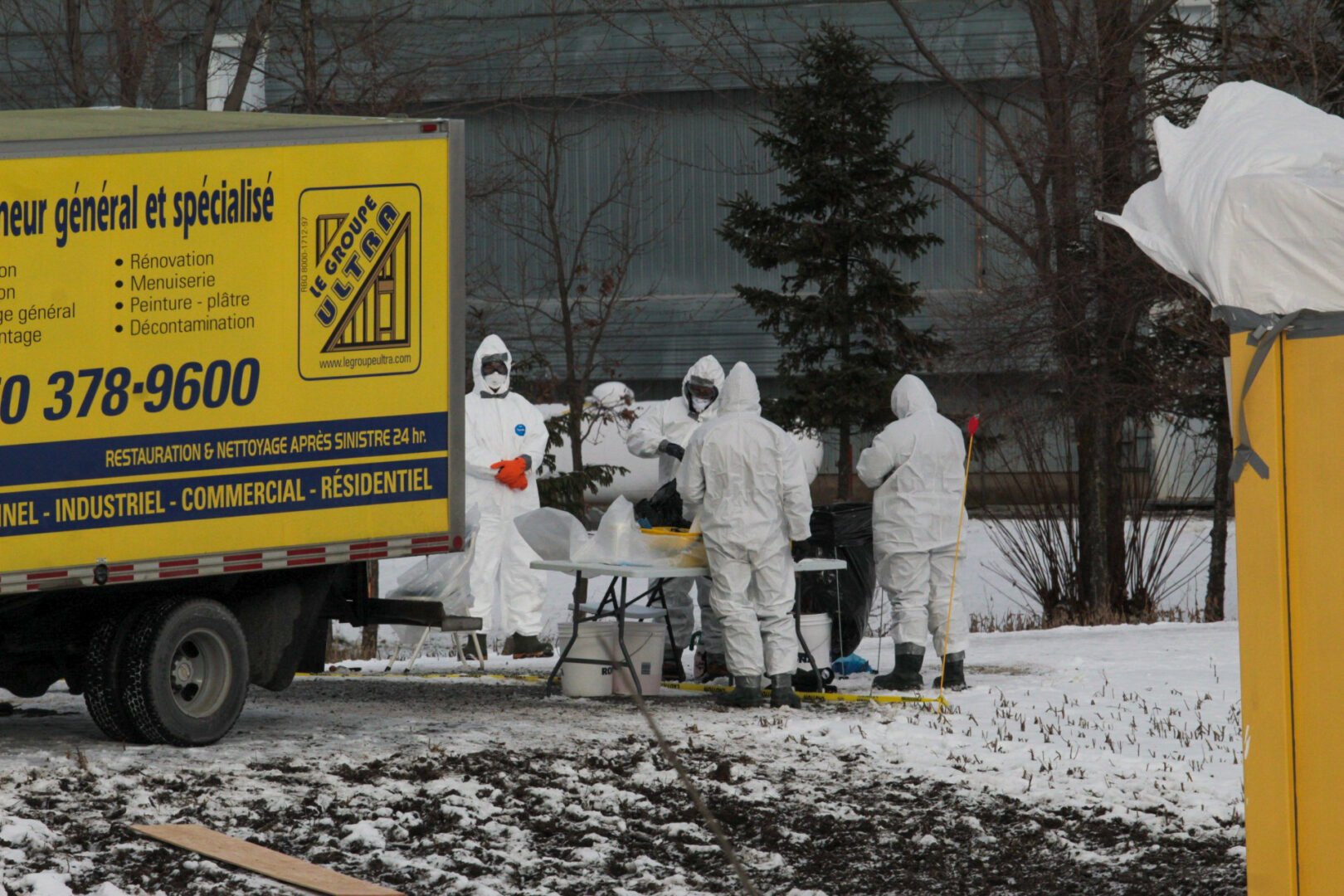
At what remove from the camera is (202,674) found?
304 inches

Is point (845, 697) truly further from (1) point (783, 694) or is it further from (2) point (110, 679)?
(2) point (110, 679)

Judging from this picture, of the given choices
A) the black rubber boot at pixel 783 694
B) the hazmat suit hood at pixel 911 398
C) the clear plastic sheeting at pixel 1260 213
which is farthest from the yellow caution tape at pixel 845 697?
the clear plastic sheeting at pixel 1260 213

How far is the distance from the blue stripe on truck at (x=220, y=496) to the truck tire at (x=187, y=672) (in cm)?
48

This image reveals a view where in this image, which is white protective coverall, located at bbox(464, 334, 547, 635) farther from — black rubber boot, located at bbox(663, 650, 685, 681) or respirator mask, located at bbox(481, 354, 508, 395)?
black rubber boot, located at bbox(663, 650, 685, 681)

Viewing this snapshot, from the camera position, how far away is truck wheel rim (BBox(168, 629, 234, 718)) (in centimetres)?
762

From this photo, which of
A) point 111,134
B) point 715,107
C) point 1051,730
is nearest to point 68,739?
point 111,134

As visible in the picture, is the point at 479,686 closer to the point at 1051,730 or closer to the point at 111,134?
the point at 1051,730

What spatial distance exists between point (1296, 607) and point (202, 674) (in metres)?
5.15

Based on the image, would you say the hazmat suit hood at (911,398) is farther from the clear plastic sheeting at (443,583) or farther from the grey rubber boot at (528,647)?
the grey rubber boot at (528,647)

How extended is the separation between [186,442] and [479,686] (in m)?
3.53

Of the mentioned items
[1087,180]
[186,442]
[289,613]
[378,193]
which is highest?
[1087,180]

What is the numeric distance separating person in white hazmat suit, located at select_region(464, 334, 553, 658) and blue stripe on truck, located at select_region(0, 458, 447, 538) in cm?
435

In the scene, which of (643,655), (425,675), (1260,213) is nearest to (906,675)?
(643,655)

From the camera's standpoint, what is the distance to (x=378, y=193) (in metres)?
7.84
